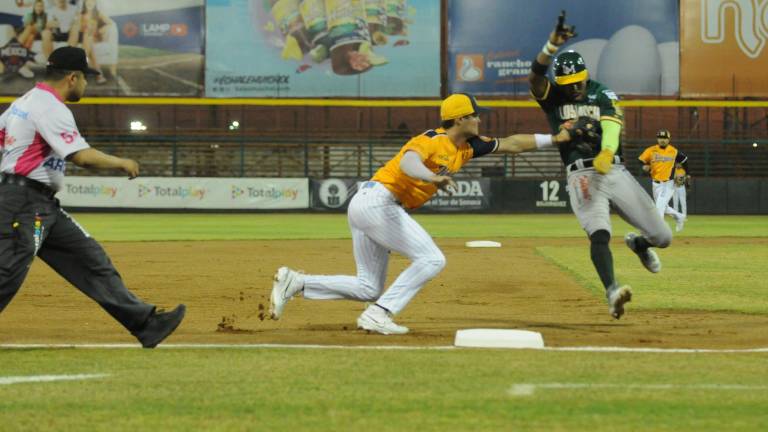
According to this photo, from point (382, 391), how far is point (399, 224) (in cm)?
253

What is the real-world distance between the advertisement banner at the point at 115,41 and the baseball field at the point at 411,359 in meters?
22.4

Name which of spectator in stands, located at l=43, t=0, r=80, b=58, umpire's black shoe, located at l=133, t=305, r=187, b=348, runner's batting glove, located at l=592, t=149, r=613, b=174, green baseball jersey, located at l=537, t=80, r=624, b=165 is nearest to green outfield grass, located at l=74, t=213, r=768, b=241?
spectator in stands, located at l=43, t=0, r=80, b=58

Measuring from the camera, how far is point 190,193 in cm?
3241

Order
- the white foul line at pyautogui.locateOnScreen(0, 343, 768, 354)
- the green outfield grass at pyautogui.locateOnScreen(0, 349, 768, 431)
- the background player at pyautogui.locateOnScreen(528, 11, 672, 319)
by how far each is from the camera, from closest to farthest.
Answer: the green outfield grass at pyautogui.locateOnScreen(0, 349, 768, 431)
the white foul line at pyautogui.locateOnScreen(0, 343, 768, 354)
the background player at pyautogui.locateOnScreen(528, 11, 672, 319)

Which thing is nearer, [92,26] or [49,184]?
[49,184]

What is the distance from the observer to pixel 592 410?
5.00 m

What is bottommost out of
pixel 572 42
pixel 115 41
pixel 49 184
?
pixel 49 184

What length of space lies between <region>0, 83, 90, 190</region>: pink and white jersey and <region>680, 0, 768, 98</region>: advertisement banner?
31.7 metres

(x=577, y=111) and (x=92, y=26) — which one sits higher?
(x=92, y=26)

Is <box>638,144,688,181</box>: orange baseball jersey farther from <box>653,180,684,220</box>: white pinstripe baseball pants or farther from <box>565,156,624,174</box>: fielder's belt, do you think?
<box>565,156,624,174</box>: fielder's belt

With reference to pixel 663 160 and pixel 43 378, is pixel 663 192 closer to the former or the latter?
pixel 663 160

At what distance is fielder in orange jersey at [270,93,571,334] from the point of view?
7785mm

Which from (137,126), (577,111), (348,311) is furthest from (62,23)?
(577,111)

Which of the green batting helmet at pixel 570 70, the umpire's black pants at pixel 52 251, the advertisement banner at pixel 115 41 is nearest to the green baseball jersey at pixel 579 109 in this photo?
the green batting helmet at pixel 570 70
